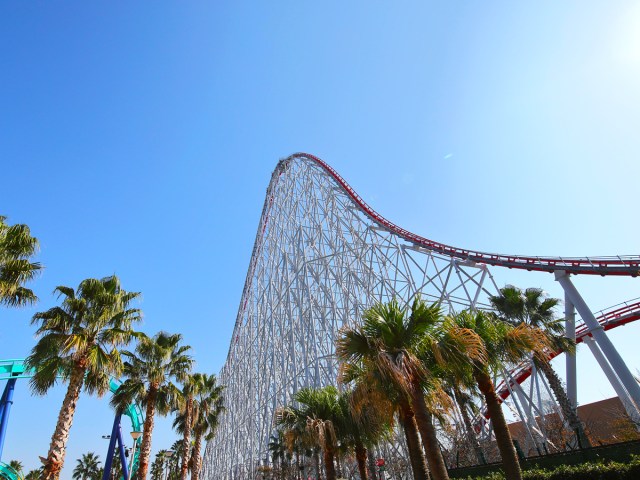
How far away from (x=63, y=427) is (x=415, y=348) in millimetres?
6718

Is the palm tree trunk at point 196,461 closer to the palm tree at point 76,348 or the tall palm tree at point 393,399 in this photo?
the palm tree at point 76,348

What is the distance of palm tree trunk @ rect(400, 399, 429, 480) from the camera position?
5.21 metres

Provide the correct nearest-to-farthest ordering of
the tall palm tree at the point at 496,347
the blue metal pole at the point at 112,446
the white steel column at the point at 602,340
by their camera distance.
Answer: the tall palm tree at the point at 496,347
the white steel column at the point at 602,340
the blue metal pole at the point at 112,446

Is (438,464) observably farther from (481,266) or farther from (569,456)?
(481,266)

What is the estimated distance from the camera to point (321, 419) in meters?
8.40

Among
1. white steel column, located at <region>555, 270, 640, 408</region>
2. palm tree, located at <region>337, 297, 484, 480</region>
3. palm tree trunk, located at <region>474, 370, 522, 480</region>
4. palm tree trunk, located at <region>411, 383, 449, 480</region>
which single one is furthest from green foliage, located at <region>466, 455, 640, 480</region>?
white steel column, located at <region>555, 270, 640, 408</region>

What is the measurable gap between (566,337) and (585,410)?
20021 mm

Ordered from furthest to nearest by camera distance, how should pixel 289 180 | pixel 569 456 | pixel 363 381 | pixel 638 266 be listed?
pixel 289 180
pixel 638 266
pixel 569 456
pixel 363 381

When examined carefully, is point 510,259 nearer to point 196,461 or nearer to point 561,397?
point 561,397

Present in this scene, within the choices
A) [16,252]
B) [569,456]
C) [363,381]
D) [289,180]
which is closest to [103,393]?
[16,252]

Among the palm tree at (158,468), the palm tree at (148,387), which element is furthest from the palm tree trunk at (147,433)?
the palm tree at (158,468)

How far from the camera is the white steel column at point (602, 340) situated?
932 centimetres

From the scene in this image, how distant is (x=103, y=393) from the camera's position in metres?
8.73

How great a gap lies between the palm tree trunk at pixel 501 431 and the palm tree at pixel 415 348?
817mm
